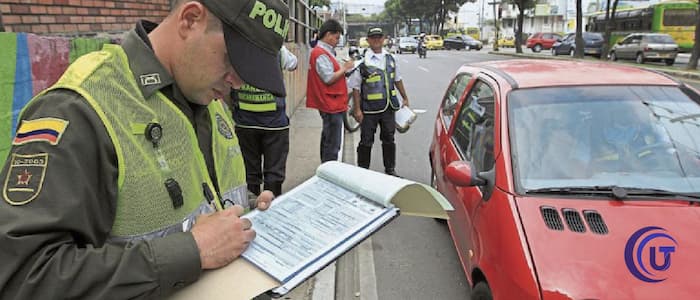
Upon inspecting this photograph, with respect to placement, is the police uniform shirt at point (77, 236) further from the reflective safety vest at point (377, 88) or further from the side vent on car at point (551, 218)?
the reflective safety vest at point (377, 88)

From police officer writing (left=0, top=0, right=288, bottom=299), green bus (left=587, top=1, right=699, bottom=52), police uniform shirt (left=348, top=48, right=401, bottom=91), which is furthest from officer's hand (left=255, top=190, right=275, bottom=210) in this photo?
green bus (left=587, top=1, right=699, bottom=52)

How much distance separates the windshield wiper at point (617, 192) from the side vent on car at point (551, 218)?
0.15m

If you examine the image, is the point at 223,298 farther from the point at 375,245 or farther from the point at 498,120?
the point at 375,245

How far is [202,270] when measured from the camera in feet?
3.42

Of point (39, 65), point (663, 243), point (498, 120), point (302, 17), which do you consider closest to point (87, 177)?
point (39, 65)

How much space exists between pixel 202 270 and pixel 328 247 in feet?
0.97

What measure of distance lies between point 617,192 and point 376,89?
11.0 feet

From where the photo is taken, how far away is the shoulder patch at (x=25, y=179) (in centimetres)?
88

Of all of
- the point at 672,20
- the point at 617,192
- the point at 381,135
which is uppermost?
the point at 672,20

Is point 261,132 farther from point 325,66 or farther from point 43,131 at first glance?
point 43,131

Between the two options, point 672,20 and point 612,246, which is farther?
point 672,20

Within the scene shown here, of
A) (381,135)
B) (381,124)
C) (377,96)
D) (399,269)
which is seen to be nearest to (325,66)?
(377,96)

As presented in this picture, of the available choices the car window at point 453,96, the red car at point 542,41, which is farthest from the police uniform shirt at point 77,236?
the red car at point 542,41

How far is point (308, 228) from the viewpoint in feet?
4.25
